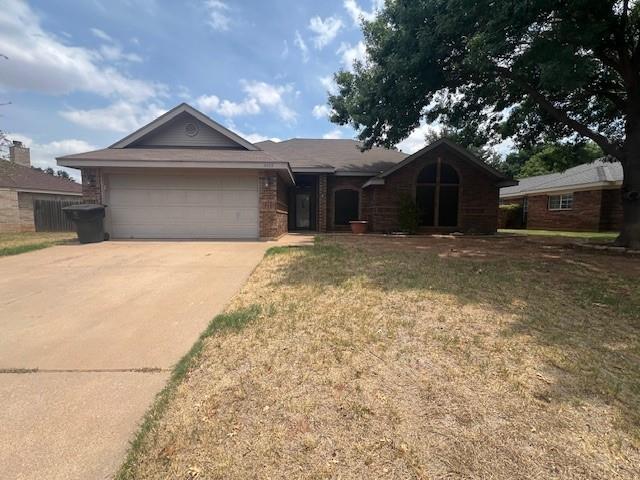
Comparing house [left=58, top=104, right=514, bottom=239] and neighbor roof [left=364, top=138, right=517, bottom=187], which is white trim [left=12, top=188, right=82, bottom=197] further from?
neighbor roof [left=364, top=138, right=517, bottom=187]

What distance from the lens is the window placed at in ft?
62.2

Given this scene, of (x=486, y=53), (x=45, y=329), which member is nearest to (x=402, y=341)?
(x=45, y=329)

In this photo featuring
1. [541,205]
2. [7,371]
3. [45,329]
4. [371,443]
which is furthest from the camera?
[541,205]

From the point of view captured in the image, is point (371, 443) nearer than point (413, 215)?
Yes

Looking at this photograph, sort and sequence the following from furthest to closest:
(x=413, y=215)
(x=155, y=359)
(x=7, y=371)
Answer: (x=413, y=215), (x=155, y=359), (x=7, y=371)

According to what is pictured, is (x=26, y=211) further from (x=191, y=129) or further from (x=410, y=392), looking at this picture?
(x=410, y=392)

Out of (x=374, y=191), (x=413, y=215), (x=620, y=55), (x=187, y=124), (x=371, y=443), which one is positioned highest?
(x=620, y=55)

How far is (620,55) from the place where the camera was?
29.9 feet

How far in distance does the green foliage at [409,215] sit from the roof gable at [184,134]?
6.97 meters

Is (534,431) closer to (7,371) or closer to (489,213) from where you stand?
(7,371)

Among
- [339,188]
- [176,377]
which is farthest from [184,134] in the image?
[176,377]

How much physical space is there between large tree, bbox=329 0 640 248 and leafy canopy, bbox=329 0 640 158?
28 mm

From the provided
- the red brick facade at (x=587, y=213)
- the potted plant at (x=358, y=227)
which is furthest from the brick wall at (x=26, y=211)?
the red brick facade at (x=587, y=213)

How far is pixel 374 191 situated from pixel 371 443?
45.2 ft
